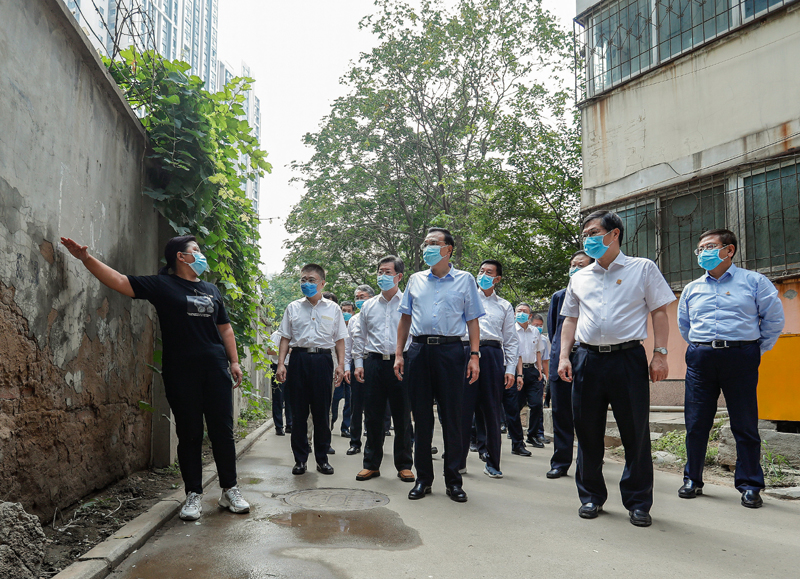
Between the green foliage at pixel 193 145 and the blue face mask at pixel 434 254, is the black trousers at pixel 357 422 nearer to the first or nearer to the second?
the green foliage at pixel 193 145

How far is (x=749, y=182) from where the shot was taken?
360 inches

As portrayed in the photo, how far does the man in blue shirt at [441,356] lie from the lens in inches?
211

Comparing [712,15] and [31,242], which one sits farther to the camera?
[712,15]

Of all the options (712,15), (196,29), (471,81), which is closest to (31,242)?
(712,15)

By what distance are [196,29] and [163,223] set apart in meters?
57.8

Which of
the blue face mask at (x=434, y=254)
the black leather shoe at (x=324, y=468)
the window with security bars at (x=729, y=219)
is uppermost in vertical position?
the window with security bars at (x=729, y=219)

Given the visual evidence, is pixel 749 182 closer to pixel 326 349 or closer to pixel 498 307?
pixel 498 307

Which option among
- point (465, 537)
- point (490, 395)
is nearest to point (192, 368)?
point (465, 537)

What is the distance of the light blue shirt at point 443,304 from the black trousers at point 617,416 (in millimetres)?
1076

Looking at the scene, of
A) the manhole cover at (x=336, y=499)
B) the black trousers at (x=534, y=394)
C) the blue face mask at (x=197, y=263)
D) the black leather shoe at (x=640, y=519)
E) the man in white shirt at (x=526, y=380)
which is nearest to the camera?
the black leather shoe at (x=640, y=519)

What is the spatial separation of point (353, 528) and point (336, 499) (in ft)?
3.27

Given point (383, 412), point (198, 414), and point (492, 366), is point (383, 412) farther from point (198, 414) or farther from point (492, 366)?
point (198, 414)

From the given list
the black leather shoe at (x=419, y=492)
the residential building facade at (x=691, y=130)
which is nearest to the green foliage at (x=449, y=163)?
the residential building facade at (x=691, y=130)

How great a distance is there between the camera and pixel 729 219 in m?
9.39
